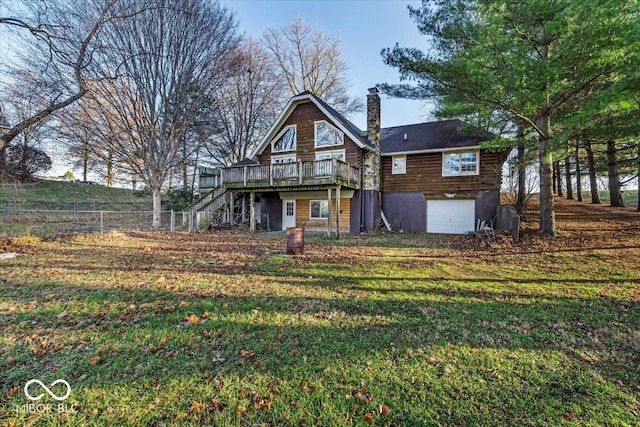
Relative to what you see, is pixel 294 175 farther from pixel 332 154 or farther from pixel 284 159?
pixel 284 159

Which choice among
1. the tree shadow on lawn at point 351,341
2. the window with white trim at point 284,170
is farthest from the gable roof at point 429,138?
the tree shadow on lawn at point 351,341

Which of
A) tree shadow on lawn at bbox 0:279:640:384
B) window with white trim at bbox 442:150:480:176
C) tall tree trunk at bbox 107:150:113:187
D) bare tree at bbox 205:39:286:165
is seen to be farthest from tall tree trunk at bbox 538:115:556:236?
bare tree at bbox 205:39:286:165

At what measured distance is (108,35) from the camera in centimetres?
1332

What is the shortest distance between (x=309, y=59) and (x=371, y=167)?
15927 mm

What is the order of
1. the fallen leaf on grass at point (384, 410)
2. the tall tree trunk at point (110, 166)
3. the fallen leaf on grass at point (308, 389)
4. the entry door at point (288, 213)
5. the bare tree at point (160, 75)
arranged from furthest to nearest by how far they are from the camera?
the entry door at point (288, 213), the tall tree trunk at point (110, 166), the bare tree at point (160, 75), the fallen leaf on grass at point (308, 389), the fallen leaf on grass at point (384, 410)

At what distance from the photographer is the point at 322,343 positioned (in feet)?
11.7

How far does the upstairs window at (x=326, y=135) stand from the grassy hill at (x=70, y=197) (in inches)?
550

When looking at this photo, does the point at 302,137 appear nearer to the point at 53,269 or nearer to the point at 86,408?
the point at 53,269

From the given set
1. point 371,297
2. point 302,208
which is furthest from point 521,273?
point 302,208

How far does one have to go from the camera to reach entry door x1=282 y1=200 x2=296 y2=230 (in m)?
18.0

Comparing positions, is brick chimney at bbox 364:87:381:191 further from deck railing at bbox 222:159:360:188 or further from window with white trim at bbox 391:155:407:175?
window with white trim at bbox 391:155:407:175

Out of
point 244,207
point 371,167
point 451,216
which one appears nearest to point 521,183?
point 451,216

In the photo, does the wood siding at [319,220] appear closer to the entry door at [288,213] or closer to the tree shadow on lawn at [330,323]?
the entry door at [288,213]

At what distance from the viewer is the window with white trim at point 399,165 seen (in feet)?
54.3
